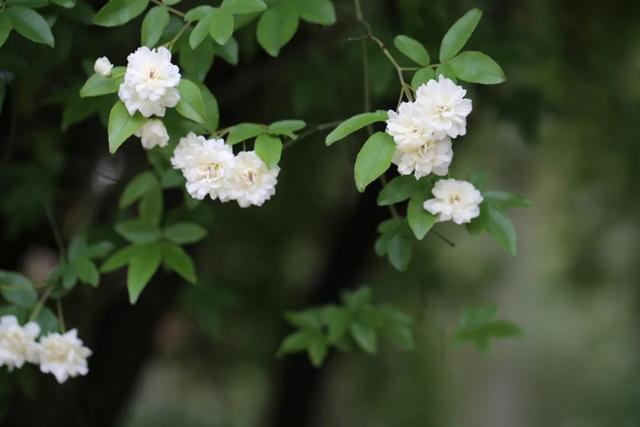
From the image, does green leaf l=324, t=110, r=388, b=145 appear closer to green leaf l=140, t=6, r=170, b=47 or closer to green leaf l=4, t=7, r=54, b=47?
green leaf l=140, t=6, r=170, b=47

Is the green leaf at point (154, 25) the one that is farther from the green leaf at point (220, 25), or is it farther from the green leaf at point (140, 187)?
the green leaf at point (140, 187)

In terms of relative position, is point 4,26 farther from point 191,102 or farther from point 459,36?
point 459,36

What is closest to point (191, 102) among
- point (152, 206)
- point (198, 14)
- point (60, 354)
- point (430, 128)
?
point (198, 14)

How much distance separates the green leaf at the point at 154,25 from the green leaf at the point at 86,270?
21.3 inches

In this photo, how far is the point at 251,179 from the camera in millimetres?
1510

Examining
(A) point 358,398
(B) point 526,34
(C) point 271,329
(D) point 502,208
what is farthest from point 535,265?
(D) point 502,208

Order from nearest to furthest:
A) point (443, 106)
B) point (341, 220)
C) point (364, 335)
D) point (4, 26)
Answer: point (443, 106) < point (4, 26) < point (364, 335) < point (341, 220)

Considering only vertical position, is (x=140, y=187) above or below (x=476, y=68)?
below

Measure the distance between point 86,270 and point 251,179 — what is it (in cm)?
54

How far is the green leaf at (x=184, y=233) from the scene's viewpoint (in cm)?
188

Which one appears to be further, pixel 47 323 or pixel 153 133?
pixel 47 323

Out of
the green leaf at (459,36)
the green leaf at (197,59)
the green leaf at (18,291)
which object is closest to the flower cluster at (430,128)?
the green leaf at (459,36)

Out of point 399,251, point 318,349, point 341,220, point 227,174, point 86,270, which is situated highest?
point 227,174

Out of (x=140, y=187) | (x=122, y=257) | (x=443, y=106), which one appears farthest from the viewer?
(x=140, y=187)
